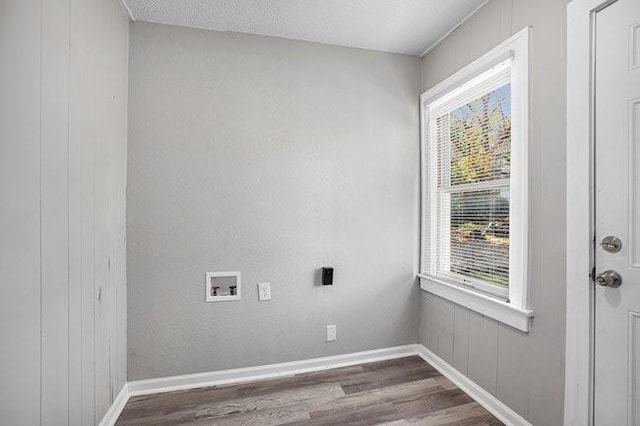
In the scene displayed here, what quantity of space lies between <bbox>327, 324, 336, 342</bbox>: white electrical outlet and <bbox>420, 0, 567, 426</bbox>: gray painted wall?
1.05 meters

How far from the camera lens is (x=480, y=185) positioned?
2.08m

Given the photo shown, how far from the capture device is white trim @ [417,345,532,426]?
5.83 ft

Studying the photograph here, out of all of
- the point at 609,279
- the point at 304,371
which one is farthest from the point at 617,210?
the point at 304,371

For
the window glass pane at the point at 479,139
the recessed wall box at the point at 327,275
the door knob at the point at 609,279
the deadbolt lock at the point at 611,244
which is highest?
the window glass pane at the point at 479,139

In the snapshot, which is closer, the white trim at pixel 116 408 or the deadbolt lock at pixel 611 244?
the deadbolt lock at pixel 611 244

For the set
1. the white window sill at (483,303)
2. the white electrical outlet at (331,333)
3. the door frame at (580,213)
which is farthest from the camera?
the white electrical outlet at (331,333)

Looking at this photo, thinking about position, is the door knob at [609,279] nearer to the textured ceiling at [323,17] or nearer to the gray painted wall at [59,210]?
the textured ceiling at [323,17]

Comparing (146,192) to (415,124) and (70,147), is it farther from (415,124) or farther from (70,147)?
(415,124)

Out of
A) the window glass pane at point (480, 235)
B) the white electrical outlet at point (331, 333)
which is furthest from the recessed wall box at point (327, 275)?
the window glass pane at point (480, 235)

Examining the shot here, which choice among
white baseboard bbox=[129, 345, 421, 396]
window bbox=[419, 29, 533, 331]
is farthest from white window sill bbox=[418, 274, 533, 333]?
white baseboard bbox=[129, 345, 421, 396]

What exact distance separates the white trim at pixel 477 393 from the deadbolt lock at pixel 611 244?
1.06 m

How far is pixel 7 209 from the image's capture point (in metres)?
0.98

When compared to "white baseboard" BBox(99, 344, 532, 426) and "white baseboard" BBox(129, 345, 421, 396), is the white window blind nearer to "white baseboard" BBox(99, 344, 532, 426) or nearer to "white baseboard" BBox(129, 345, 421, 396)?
"white baseboard" BBox(99, 344, 532, 426)

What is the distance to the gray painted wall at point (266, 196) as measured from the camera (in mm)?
2141
